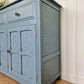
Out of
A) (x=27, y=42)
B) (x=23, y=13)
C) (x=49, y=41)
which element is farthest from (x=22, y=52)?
(x=23, y=13)

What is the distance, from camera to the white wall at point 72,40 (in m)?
1.17

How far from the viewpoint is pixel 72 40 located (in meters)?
1.23

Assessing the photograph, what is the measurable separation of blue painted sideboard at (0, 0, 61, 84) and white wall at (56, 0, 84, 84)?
0.31 ft

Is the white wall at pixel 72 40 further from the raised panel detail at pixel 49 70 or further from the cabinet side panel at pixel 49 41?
the raised panel detail at pixel 49 70

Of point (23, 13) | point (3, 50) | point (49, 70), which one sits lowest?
point (49, 70)

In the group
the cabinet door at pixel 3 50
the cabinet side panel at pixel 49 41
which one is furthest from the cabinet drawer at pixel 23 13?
the cabinet door at pixel 3 50

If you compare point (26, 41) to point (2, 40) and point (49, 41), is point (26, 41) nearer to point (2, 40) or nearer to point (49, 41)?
point (49, 41)

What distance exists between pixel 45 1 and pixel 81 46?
0.76 m

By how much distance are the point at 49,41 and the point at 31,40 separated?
0.82ft

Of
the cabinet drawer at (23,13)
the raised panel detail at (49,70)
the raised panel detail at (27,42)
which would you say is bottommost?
the raised panel detail at (49,70)

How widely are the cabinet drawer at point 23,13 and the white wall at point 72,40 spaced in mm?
587

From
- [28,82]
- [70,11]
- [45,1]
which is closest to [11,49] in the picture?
[28,82]

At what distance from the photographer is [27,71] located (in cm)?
101

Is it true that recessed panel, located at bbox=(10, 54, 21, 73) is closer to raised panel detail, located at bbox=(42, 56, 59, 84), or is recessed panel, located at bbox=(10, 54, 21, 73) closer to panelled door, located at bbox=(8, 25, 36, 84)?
panelled door, located at bbox=(8, 25, 36, 84)
